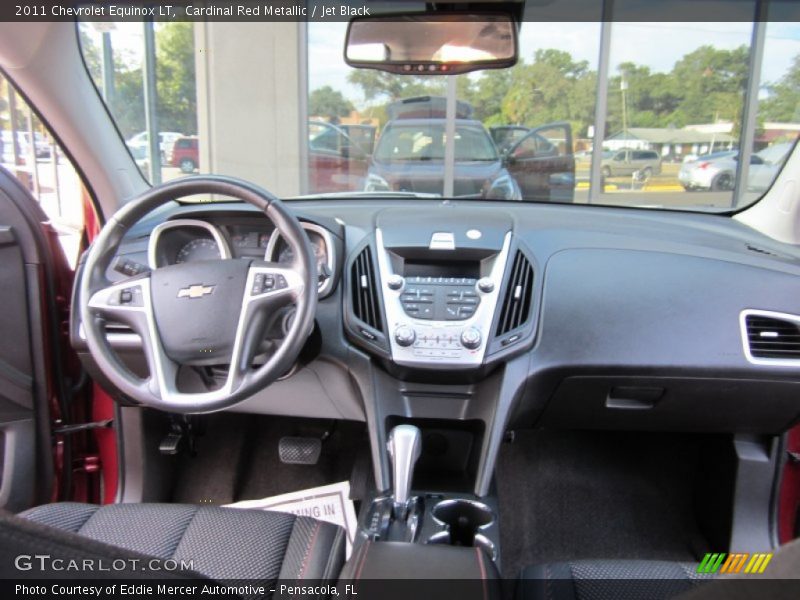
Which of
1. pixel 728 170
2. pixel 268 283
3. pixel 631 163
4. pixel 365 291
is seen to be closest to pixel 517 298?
pixel 365 291

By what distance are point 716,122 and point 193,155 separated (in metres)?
2.91

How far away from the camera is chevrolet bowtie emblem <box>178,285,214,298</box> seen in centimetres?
173

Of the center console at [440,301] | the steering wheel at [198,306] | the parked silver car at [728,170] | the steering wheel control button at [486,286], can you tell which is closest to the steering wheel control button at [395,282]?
the center console at [440,301]

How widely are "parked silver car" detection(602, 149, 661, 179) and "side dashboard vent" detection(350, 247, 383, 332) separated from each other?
5.47ft

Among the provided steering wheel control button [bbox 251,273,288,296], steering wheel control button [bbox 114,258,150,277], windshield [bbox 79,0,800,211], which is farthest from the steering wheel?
windshield [bbox 79,0,800,211]

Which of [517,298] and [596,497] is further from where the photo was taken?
[596,497]

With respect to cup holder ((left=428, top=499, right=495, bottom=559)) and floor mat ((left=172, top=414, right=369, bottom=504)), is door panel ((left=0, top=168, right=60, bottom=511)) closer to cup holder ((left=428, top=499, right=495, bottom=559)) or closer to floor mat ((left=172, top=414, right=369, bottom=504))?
floor mat ((left=172, top=414, right=369, bottom=504))

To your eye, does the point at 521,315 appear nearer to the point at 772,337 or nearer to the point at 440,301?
the point at 440,301

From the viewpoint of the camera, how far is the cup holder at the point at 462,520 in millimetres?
1792

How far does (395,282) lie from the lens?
2.02 metres

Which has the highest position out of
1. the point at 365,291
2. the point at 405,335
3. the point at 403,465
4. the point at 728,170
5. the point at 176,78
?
the point at 176,78

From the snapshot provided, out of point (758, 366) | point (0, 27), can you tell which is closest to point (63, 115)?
point (0, 27)

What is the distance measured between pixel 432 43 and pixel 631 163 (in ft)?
5.98

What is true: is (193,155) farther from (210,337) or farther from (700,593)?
(700,593)
